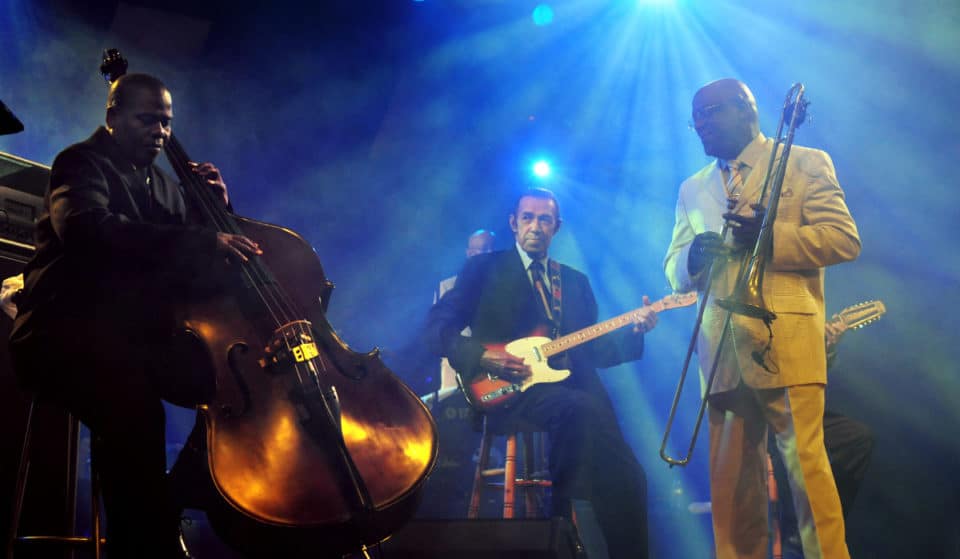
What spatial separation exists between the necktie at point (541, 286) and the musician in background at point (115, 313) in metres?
2.25

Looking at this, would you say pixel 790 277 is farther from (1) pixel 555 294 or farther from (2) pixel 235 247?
(2) pixel 235 247

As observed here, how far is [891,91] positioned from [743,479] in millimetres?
3099

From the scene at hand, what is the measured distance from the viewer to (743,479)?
2852 mm

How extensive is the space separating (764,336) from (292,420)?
1.92 metres

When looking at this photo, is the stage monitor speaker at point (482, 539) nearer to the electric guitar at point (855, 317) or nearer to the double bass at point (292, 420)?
the double bass at point (292, 420)

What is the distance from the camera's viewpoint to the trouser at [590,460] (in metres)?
3.22

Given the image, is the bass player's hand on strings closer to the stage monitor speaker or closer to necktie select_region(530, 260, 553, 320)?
the stage monitor speaker

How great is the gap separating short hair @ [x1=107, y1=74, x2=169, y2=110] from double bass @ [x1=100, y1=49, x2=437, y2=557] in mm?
430

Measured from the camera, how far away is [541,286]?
13.9ft

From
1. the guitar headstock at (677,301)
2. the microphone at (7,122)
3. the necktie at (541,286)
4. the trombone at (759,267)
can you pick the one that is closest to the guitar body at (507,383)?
the necktie at (541,286)

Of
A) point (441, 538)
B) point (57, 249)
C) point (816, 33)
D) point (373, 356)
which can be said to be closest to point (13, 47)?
point (57, 249)

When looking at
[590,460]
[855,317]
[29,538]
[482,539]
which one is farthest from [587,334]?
[29,538]

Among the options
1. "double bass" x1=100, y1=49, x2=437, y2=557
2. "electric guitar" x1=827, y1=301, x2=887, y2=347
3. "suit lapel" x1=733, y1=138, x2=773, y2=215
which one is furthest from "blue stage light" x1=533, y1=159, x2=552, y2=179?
"double bass" x1=100, y1=49, x2=437, y2=557

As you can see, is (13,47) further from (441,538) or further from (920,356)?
(920,356)
